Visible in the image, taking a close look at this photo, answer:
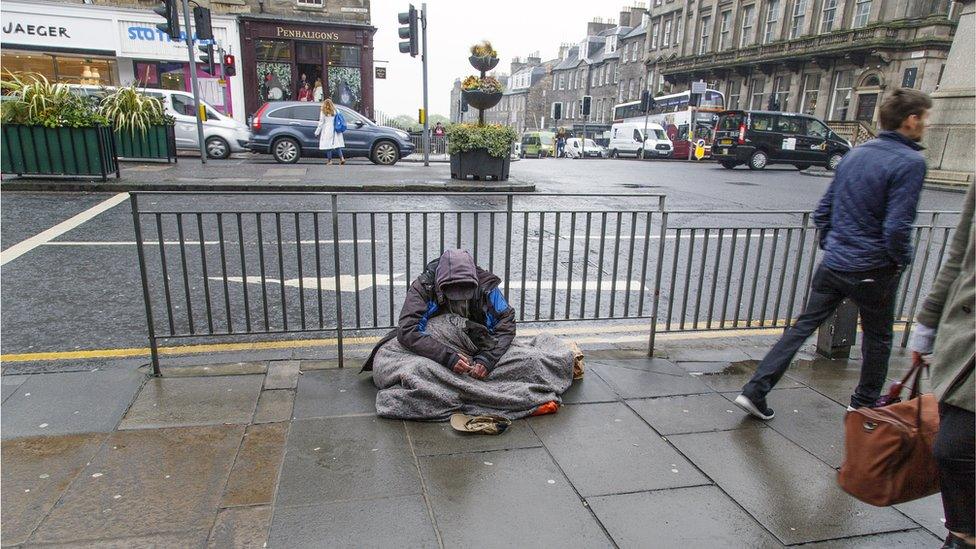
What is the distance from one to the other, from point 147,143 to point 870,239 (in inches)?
597

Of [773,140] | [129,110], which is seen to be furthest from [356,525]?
[773,140]

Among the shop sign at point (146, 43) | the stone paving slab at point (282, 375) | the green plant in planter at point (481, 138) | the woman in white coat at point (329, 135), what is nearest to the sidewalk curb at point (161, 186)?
the green plant in planter at point (481, 138)

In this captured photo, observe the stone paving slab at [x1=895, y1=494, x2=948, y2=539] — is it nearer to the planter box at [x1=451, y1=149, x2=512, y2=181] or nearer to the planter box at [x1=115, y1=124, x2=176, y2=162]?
the planter box at [x1=451, y1=149, x2=512, y2=181]

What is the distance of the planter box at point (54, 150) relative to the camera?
10.6m

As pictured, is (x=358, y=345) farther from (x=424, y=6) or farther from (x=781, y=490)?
(x=424, y=6)

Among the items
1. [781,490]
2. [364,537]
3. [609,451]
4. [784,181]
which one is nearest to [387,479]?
[364,537]

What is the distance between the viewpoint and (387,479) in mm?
2779

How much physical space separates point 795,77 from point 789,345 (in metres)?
39.5

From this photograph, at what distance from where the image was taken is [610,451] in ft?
10.2

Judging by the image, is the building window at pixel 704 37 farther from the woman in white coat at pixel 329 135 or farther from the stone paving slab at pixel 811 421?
the stone paving slab at pixel 811 421

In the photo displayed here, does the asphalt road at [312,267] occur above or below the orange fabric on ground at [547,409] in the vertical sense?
above

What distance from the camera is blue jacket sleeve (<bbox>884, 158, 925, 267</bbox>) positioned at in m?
2.95

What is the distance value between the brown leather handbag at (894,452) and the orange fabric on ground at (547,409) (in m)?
1.59

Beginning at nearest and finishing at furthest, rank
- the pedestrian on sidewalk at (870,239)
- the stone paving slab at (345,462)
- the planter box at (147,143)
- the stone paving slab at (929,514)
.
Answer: the stone paving slab at (929,514) → the stone paving slab at (345,462) → the pedestrian on sidewalk at (870,239) → the planter box at (147,143)
